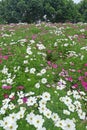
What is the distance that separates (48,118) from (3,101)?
1293mm

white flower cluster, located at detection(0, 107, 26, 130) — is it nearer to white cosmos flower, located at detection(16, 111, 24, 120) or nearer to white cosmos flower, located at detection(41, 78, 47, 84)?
white cosmos flower, located at detection(16, 111, 24, 120)

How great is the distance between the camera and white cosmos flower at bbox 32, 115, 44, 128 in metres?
6.11

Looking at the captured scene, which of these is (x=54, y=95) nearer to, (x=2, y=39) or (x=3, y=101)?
(x=3, y=101)

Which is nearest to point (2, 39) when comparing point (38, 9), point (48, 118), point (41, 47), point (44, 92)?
point (41, 47)

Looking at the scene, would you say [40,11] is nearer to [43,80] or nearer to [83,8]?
[83,8]

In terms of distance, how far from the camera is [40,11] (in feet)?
123

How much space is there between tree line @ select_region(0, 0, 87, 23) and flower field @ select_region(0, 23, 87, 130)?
25.0 metres

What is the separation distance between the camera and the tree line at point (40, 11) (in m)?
36.7

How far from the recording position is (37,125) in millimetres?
6121

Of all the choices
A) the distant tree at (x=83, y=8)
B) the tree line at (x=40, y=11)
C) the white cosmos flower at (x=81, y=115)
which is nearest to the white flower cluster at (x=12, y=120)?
the white cosmos flower at (x=81, y=115)

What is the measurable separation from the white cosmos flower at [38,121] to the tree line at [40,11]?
31120 mm

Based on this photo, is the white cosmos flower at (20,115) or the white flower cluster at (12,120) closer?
the white flower cluster at (12,120)

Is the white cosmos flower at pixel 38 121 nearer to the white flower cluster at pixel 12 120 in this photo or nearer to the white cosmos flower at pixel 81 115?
the white flower cluster at pixel 12 120

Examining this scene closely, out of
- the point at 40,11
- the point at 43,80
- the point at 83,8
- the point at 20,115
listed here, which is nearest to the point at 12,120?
the point at 20,115
